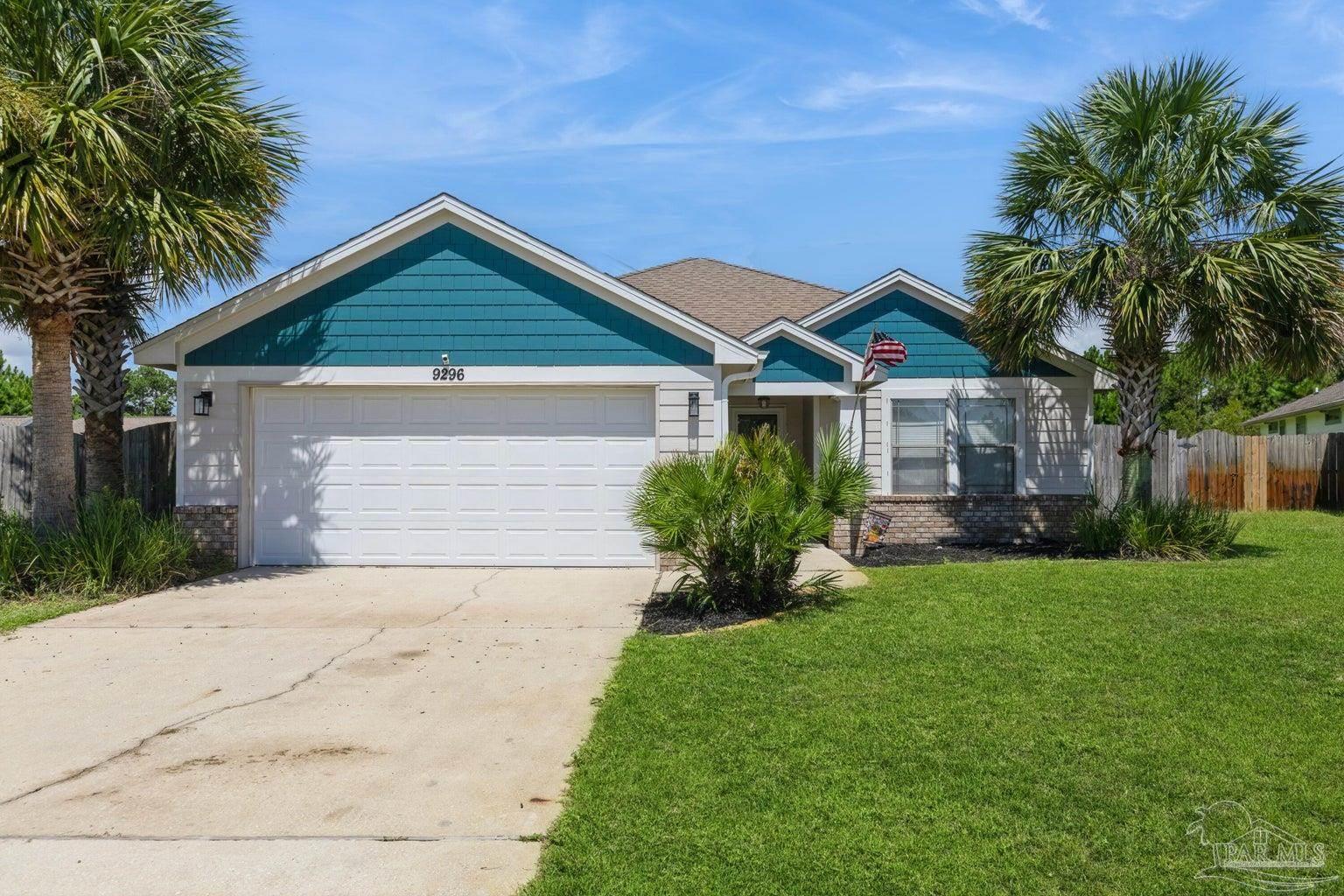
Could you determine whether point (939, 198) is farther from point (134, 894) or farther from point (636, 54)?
point (134, 894)

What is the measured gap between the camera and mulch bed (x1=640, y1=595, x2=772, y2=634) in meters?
7.99

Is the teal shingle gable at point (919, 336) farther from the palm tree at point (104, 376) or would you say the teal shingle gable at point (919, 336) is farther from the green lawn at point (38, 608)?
the green lawn at point (38, 608)

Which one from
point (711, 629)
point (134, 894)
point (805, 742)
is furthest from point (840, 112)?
point (134, 894)

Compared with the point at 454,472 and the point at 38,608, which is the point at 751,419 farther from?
the point at 38,608

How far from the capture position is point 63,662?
23.1 ft

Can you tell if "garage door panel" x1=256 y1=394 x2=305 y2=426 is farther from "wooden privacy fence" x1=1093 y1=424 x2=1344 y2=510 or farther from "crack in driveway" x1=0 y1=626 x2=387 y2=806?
"wooden privacy fence" x1=1093 y1=424 x2=1344 y2=510

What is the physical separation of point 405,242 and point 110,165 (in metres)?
3.29

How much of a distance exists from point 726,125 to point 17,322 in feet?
35.0

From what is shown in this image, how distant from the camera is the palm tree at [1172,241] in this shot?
11.4m

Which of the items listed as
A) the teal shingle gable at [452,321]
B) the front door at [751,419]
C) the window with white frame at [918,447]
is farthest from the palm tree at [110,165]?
the window with white frame at [918,447]

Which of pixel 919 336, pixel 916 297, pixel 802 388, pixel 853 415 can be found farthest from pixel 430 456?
pixel 916 297

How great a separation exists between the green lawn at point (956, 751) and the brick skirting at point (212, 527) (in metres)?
6.71

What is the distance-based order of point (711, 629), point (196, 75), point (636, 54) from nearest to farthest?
point (711, 629) < point (196, 75) < point (636, 54)

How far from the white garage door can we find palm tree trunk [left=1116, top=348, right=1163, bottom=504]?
651 centimetres
